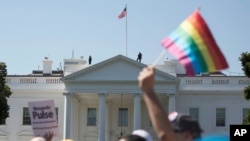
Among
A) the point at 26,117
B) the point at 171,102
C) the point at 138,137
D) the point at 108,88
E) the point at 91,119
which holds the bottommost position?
the point at 91,119

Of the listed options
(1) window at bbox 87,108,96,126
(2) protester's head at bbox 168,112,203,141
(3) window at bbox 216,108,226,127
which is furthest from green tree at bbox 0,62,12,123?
(2) protester's head at bbox 168,112,203,141

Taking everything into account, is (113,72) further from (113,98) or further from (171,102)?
(171,102)

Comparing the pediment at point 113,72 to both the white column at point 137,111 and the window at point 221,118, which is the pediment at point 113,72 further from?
the window at point 221,118

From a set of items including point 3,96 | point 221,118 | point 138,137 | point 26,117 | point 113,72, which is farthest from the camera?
point 26,117

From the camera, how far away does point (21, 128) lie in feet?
183

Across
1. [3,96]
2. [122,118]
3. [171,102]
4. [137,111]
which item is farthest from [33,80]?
[3,96]

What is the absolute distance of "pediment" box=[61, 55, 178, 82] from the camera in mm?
52469

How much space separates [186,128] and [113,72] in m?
49.4

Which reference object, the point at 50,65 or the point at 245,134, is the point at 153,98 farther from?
the point at 50,65

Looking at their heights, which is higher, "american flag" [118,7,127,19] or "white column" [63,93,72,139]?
"american flag" [118,7,127,19]

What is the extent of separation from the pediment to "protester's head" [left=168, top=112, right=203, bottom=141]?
48.1 m

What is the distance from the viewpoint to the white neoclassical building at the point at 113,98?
5256cm

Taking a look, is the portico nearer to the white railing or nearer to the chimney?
the white railing

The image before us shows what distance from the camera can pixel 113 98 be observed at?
56062 mm
